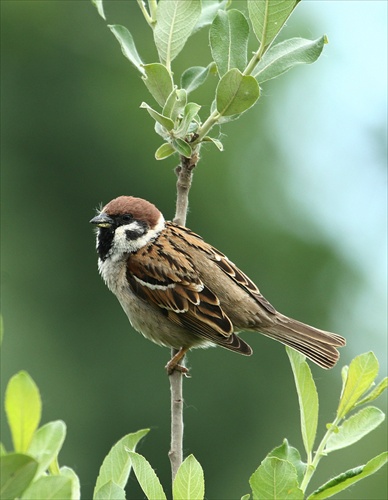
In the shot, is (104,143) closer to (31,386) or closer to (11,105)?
(11,105)

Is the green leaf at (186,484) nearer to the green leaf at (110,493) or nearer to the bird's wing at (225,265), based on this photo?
the green leaf at (110,493)

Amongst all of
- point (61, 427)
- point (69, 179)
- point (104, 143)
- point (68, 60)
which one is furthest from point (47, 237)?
point (61, 427)

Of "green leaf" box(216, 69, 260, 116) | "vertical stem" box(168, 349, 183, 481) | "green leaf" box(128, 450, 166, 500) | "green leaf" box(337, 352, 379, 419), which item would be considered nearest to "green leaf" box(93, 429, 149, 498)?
"green leaf" box(128, 450, 166, 500)

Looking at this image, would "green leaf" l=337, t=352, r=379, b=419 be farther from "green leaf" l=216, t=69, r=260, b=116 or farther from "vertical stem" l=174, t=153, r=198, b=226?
"vertical stem" l=174, t=153, r=198, b=226

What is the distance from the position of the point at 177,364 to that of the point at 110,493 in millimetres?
1603

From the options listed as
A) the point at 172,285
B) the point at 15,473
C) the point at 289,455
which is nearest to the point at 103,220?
the point at 172,285

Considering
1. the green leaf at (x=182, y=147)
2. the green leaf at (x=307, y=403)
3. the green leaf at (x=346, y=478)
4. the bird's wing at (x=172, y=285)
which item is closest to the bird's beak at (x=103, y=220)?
the bird's wing at (x=172, y=285)

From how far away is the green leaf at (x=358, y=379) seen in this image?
198cm

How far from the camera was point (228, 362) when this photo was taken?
13750mm

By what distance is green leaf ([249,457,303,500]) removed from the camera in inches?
61.7

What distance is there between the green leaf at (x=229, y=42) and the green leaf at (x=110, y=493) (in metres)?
1.16

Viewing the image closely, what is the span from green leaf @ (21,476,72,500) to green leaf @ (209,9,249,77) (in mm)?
1269

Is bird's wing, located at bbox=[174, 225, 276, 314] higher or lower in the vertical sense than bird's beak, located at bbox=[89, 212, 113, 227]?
lower

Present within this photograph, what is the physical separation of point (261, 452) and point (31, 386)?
12.6 metres
